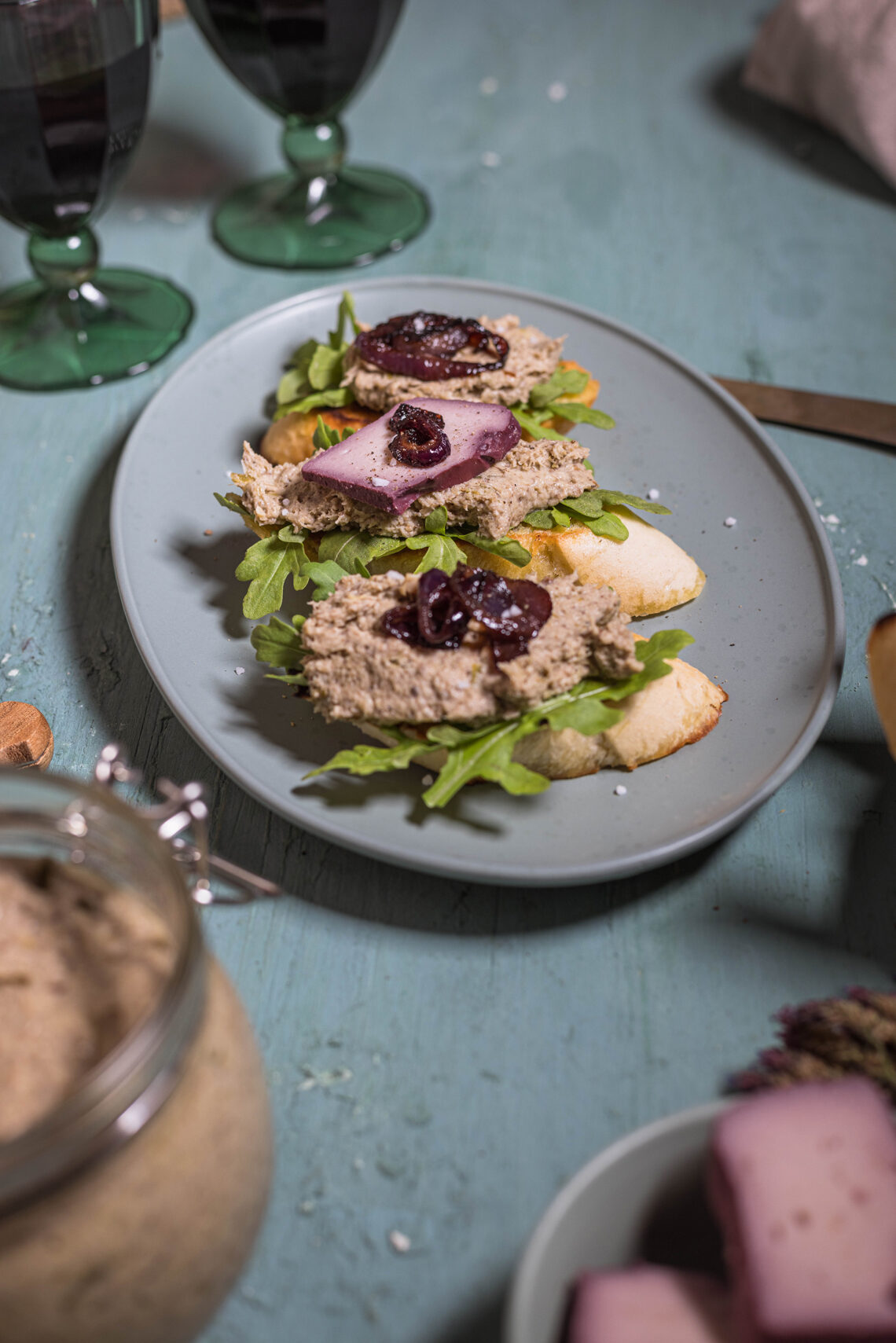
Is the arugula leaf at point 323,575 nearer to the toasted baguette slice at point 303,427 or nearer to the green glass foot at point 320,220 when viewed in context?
the toasted baguette slice at point 303,427

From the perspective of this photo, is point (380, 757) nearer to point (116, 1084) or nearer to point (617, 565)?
point (617, 565)

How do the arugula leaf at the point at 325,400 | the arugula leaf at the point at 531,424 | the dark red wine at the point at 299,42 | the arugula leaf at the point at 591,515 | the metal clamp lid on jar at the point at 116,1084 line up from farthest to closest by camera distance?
the dark red wine at the point at 299,42 → the arugula leaf at the point at 325,400 → the arugula leaf at the point at 531,424 → the arugula leaf at the point at 591,515 → the metal clamp lid on jar at the point at 116,1084

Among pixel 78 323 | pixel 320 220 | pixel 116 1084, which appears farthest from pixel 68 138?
pixel 116 1084

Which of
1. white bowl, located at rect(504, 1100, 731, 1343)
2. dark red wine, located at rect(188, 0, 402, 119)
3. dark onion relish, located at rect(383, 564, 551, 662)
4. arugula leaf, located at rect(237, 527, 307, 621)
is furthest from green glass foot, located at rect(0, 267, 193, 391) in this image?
white bowl, located at rect(504, 1100, 731, 1343)

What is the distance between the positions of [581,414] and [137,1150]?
2.04m

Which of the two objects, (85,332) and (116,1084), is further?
(85,332)

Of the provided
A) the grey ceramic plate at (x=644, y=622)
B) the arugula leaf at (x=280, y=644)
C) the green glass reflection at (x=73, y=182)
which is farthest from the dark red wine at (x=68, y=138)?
the arugula leaf at (x=280, y=644)

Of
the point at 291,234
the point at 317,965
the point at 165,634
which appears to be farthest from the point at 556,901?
the point at 291,234

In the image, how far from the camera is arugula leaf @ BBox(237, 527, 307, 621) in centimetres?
232

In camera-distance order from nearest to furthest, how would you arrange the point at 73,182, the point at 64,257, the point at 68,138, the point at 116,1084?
1. the point at 116,1084
2. the point at 68,138
3. the point at 73,182
4. the point at 64,257

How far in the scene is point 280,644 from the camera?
2195 millimetres

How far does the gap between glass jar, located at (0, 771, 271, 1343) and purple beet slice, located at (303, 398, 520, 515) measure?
3.75ft

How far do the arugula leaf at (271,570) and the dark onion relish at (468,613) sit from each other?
0.38 meters

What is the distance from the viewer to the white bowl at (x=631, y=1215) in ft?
4.42
